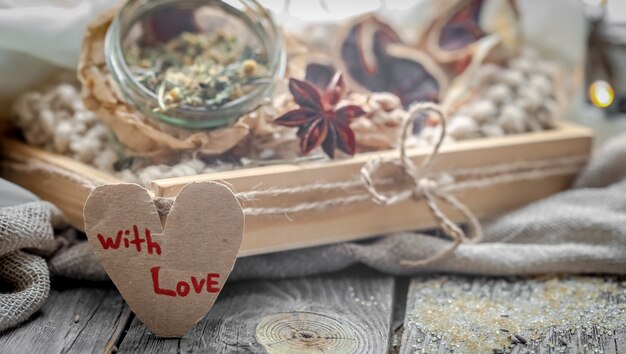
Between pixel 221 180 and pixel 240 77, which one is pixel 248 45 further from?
pixel 221 180

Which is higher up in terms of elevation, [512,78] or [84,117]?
[512,78]

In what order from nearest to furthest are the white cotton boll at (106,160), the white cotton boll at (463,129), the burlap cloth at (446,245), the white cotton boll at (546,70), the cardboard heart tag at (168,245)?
1. the cardboard heart tag at (168,245)
2. the burlap cloth at (446,245)
3. the white cotton boll at (106,160)
4. the white cotton boll at (463,129)
5. the white cotton boll at (546,70)

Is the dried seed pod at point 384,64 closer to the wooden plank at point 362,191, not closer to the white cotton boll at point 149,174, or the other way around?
the wooden plank at point 362,191

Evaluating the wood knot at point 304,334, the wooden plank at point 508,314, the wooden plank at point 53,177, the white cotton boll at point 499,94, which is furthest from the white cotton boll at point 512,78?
the wooden plank at point 53,177

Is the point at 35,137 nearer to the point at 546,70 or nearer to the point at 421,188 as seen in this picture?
the point at 421,188

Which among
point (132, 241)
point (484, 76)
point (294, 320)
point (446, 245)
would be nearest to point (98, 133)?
point (132, 241)

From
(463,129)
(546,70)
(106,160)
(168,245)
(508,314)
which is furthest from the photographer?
(546,70)

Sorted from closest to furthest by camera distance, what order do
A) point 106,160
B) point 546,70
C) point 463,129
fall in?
point 106,160 < point 463,129 < point 546,70

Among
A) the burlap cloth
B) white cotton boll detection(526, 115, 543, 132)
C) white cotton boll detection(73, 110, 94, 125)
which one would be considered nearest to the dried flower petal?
the burlap cloth
